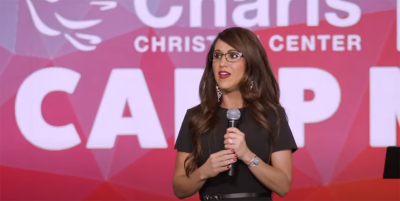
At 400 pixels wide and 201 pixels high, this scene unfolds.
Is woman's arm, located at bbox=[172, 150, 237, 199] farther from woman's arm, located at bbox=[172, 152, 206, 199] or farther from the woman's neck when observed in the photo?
the woman's neck

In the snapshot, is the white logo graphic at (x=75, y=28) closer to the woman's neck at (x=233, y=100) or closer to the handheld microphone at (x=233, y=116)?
the woman's neck at (x=233, y=100)

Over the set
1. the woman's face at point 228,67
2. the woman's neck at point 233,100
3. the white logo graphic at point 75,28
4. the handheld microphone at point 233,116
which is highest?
the white logo graphic at point 75,28

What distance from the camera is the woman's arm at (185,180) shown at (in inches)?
95.0

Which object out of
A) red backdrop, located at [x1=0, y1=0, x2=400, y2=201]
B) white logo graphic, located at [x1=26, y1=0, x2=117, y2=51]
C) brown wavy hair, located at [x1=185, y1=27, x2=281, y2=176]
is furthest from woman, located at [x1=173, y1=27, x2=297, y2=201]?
white logo graphic, located at [x1=26, y1=0, x2=117, y2=51]

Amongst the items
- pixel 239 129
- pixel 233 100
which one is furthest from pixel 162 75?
pixel 239 129

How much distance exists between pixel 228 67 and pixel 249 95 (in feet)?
0.45

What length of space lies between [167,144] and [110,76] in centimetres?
62

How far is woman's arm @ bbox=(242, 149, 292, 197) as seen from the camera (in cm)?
236

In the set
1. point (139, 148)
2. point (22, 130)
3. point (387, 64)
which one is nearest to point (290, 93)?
point (387, 64)

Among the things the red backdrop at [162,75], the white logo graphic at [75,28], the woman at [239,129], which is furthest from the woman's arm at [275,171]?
the white logo graphic at [75,28]

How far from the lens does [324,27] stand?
4.44 metres

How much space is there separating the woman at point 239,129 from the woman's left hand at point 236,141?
7cm

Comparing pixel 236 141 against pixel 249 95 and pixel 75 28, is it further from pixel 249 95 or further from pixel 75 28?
A: pixel 75 28

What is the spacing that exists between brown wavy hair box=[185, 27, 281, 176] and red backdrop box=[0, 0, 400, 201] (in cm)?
190
